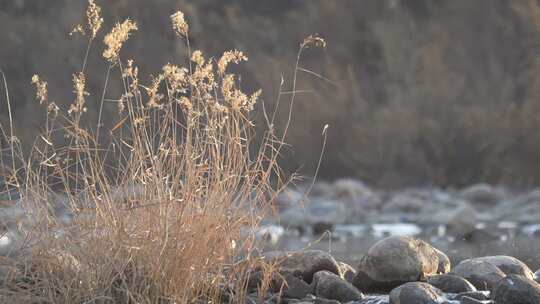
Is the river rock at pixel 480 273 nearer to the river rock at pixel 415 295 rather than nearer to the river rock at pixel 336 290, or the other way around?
the river rock at pixel 415 295

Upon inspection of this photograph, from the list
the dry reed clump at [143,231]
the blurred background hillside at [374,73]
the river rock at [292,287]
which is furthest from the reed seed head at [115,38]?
the blurred background hillside at [374,73]

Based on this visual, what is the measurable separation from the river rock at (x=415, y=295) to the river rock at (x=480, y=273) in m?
0.45

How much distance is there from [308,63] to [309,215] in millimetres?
5524

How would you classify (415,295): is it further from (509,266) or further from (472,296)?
(509,266)

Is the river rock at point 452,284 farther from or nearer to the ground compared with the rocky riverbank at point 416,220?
farther from the ground

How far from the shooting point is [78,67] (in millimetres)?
14719

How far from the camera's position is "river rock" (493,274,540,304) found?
4.05 metres

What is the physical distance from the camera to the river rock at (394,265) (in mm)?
4746

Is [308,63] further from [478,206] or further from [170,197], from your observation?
[170,197]

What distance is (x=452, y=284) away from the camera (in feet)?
14.8

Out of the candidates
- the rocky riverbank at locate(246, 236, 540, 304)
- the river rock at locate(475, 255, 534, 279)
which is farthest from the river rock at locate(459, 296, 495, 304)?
the river rock at locate(475, 255, 534, 279)

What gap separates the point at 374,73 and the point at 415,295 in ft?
39.1

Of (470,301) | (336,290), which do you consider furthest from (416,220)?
(470,301)

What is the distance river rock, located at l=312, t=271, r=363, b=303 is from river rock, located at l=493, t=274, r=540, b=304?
625 mm
